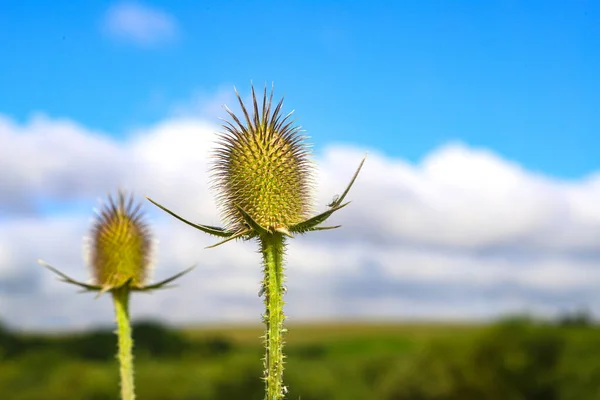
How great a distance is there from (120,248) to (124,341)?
968 millimetres

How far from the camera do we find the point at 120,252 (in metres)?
6.72

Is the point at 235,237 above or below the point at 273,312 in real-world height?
above

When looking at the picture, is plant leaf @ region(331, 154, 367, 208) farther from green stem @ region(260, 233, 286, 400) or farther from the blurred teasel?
the blurred teasel

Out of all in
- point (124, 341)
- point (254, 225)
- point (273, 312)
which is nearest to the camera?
point (273, 312)

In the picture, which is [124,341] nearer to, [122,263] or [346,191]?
[122,263]

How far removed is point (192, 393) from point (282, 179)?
3706 cm

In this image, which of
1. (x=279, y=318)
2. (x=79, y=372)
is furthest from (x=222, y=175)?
(x=79, y=372)

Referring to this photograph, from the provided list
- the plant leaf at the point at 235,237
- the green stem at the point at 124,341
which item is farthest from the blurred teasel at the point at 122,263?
the plant leaf at the point at 235,237

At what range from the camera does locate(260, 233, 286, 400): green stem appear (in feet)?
13.9

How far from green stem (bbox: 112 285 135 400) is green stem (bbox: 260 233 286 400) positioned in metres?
2.02

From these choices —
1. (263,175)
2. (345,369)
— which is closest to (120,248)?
(263,175)

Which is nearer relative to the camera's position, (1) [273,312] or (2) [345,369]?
(1) [273,312]

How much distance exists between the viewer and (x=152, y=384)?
39.6 metres

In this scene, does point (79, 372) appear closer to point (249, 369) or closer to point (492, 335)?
point (249, 369)
